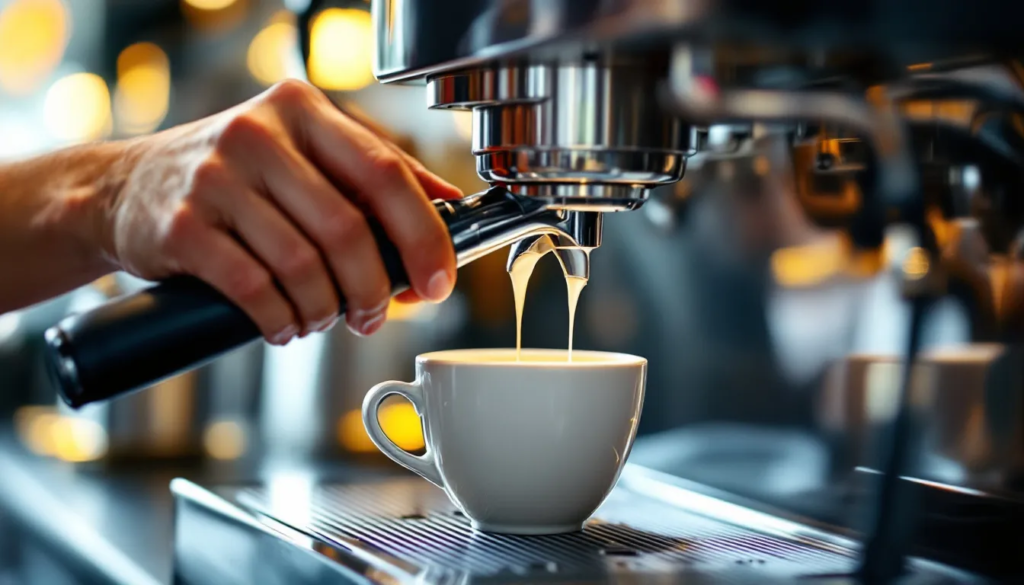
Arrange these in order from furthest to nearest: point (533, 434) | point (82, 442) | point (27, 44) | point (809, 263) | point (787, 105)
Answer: point (27, 44)
point (82, 442)
point (809, 263)
point (533, 434)
point (787, 105)

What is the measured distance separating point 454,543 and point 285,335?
0.12 metres

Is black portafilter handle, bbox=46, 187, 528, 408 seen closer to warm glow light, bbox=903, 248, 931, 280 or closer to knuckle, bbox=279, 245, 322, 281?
knuckle, bbox=279, 245, 322, 281

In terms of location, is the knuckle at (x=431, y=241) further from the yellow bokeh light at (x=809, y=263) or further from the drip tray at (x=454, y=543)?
the yellow bokeh light at (x=809, y=263)

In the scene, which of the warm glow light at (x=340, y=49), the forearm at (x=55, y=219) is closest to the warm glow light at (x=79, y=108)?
the warm glow light at (x=340, y=49)

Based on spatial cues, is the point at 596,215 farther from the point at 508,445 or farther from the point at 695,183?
the point at 695,183

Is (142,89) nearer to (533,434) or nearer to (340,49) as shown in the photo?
(340,49)

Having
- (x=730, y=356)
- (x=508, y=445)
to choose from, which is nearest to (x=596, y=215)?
(x=508, y=445)

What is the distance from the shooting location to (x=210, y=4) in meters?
1.37

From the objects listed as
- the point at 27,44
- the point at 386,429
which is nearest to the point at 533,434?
the point at 386,429

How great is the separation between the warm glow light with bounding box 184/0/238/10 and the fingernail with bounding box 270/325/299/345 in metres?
0.92

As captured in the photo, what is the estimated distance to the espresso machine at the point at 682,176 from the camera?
1.54 feet

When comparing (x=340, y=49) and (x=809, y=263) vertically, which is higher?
(x=340, y=49)

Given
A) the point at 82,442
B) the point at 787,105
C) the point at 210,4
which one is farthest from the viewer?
the point at 210,4

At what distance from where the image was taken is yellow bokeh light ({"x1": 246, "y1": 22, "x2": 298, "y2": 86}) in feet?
4.42
